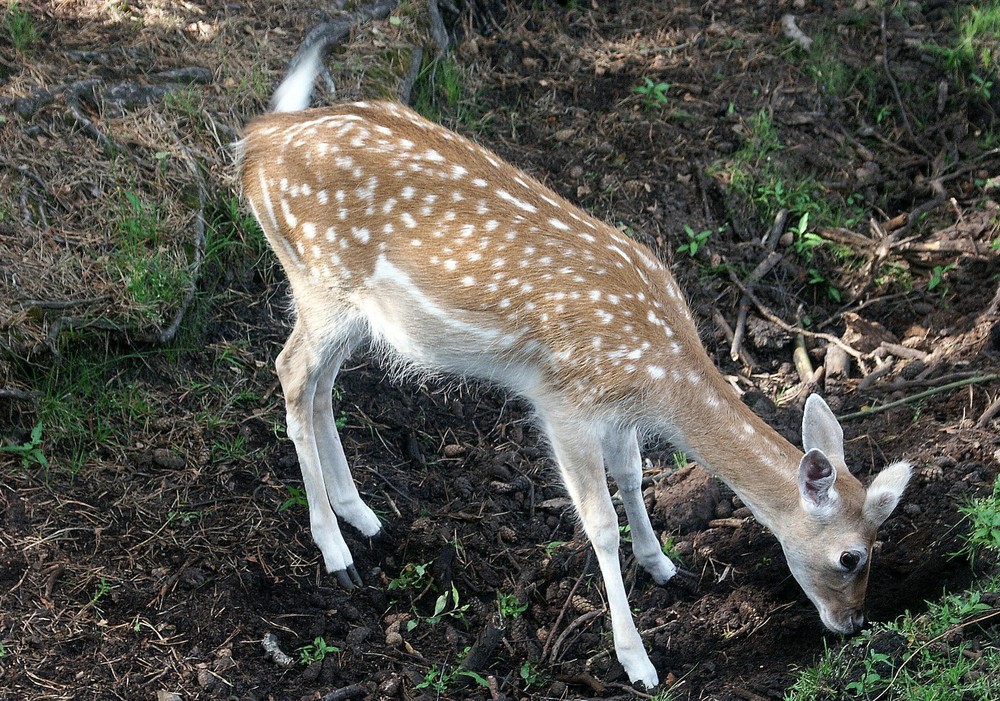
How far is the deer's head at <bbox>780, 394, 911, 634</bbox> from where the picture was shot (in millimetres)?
3811

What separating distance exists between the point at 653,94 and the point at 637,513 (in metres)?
3.39

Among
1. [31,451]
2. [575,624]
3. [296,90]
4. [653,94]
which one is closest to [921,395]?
[575,624]

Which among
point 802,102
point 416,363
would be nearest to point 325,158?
point 416,363

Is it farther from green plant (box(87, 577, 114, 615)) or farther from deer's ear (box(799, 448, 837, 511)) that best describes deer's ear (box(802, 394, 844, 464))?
green plant (box(87, 577, 114, 615))

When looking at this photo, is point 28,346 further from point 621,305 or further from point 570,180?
point 570,180

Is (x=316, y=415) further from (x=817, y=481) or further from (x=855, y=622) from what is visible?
(x=855, y=622)

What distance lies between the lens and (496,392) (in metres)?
5.58

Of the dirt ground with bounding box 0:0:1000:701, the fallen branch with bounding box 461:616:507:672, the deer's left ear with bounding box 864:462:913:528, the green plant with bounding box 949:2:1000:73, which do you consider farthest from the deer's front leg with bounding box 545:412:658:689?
the green plant with bounding box 949:2:1000:73

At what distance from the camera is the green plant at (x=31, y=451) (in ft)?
15.1

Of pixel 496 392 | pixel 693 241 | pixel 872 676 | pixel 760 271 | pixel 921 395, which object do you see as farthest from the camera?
pixel 693 241

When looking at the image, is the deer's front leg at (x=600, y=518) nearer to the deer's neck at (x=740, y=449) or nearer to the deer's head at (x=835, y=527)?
the deer's neck at (x=740, y=449)

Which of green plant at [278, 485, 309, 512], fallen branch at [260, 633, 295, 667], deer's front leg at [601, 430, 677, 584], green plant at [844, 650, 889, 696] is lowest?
fallen branch at [260, 633, 295, 667]

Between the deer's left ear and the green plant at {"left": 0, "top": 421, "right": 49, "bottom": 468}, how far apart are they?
3522mm

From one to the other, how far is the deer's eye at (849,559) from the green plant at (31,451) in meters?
3.44
